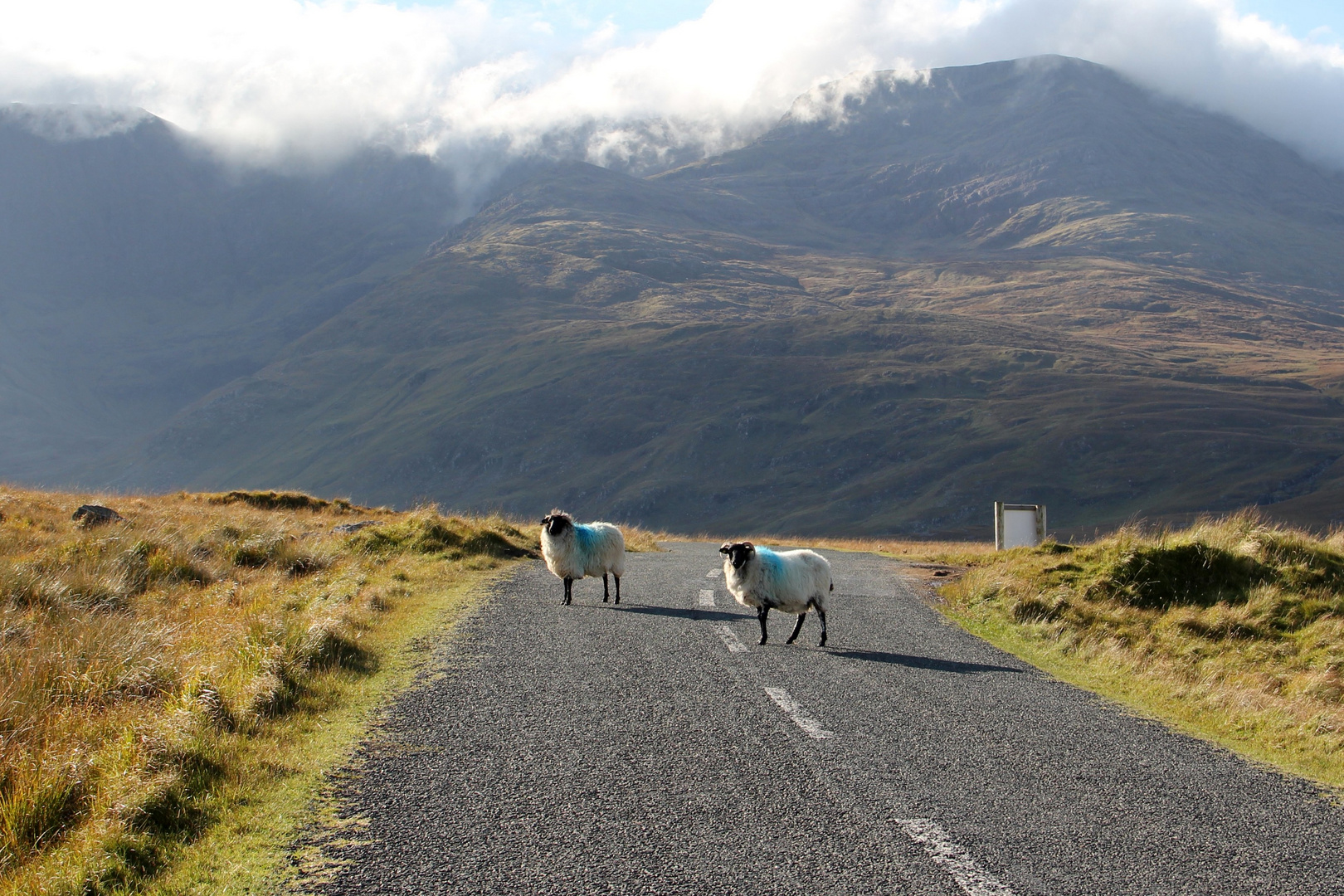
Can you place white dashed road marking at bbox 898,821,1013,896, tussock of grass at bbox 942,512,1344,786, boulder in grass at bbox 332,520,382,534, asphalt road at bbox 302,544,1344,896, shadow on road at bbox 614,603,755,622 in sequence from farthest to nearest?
boulder in grass at bbox 332,520,382,534, shadow on road at bbox 614,603,755,622, tussock of grass at bbox 942,512,1344,786, asphalt road at bbox 302,544,1344,896, white dashed road marking at bbox 898,821,1013,896

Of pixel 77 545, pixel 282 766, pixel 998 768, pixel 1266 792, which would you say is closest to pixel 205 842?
pixel 282 766

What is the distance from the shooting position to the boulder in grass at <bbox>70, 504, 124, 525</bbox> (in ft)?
75.9

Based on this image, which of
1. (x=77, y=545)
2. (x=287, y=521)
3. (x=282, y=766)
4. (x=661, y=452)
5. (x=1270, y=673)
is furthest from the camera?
(x=661, y=452)

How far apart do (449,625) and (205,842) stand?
26.2 feet

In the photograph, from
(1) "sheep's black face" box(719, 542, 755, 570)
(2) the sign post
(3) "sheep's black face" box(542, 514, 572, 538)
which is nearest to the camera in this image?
(1) "sheep's black face" box(719, 542, 755, 570)

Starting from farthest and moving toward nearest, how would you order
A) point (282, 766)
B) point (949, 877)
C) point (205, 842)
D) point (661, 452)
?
point (661, 452), point (282, 766), point (205, 842), point (949, 877)

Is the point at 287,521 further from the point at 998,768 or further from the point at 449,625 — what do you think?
the point at 998,768

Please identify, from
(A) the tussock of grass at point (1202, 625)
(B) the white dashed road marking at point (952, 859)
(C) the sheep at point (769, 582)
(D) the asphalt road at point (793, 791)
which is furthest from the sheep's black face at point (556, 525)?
(B) the white dashed road marking at point (952, 859)

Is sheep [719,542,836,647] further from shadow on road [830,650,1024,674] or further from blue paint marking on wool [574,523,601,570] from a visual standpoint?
blue paint marking on wool [574,523,601,570]

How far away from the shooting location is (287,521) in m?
29.9

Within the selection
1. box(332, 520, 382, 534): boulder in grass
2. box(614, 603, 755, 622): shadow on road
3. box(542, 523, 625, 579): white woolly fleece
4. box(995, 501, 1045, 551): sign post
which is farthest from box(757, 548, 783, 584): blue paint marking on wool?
box(995, 501, 1045, 551): sign post

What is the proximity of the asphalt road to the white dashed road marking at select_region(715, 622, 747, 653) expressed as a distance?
481 mm

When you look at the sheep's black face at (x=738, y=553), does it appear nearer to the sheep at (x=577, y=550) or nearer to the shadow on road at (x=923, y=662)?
the shadow on road at (x=923, y=662)

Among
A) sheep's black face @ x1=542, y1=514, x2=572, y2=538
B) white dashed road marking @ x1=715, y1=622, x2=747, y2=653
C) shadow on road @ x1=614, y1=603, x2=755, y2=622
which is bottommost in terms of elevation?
white dashed road marking @ x1=715, y1=622, x2=747, y2=653
